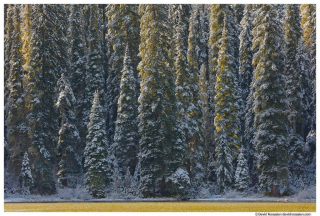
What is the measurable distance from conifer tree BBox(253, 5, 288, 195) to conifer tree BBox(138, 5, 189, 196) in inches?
291

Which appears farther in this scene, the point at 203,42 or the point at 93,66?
the point at 203,42

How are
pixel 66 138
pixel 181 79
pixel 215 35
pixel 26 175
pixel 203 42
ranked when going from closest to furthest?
1. pixel 26 175
2. pixel 181 79
3. pixel 66 138
4. pixel 215 35
5. pixel 203 42

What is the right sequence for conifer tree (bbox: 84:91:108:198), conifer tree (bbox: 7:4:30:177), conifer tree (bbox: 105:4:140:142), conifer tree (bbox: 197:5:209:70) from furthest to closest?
conifer tree (bbox: 197:5:209:70) → conifer tree (bbox: 105:4:140:142) → conifer tree (bbox: 7:4:30:177) → conifer tree (bbox: 84:91:108:198)

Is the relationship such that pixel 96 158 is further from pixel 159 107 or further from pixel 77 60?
pixel 77 60

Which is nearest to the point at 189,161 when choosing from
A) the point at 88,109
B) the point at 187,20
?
the point at 88,109

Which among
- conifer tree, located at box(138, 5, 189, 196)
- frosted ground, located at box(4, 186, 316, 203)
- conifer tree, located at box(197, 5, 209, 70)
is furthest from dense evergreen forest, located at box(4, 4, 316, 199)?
conifer tree, located at box(197, 5, 209, 70)

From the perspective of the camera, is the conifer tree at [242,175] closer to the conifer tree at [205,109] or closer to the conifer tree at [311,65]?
the conifer tree at [311,65]

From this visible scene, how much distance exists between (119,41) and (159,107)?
1405 centimetres

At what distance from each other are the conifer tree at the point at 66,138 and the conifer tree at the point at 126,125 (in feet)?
13.4

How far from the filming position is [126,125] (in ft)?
180

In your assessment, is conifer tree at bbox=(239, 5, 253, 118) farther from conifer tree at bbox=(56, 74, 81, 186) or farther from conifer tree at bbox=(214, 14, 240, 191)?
conifer tree at bbox=(56, 74, 81, 186)

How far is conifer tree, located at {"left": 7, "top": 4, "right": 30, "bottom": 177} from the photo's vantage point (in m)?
53.1

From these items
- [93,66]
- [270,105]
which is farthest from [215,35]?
[270,105]

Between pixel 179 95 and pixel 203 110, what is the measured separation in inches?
278
